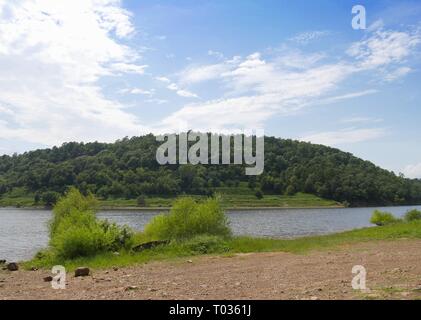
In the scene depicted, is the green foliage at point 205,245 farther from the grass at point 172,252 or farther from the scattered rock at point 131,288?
the scattered rock at point 131,288

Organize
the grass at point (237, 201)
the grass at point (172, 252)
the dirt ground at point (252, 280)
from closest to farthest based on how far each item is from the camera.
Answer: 1. the dirt ground at point (252, 280)
2. the grass at point (172, 252)
3. the grass at point (237, 201)

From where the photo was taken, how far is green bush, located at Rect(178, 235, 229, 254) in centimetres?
2791

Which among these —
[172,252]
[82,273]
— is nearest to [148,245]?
[172,252]

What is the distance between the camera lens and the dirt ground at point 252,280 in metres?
12.8

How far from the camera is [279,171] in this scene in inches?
7441

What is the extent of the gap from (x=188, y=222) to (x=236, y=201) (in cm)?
12380

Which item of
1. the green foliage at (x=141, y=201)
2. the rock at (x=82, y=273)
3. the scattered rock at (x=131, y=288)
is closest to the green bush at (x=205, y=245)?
the rock at (x=82, y=273)

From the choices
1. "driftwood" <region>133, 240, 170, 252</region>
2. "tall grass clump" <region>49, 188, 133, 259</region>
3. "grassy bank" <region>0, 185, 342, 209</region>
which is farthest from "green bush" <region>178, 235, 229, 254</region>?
"grassy bank" <region>0, 185, 342, 209</region>

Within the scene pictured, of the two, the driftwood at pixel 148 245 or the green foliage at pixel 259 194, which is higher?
the green foliage at pixel 259 194

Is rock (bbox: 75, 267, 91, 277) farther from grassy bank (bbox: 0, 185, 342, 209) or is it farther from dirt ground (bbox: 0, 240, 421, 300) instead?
grassy bank (bbox: 0, 185, 342, 209)

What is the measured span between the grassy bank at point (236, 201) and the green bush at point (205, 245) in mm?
114011

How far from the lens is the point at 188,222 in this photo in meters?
32.2

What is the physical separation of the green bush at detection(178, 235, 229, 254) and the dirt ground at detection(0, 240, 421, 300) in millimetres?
3999
